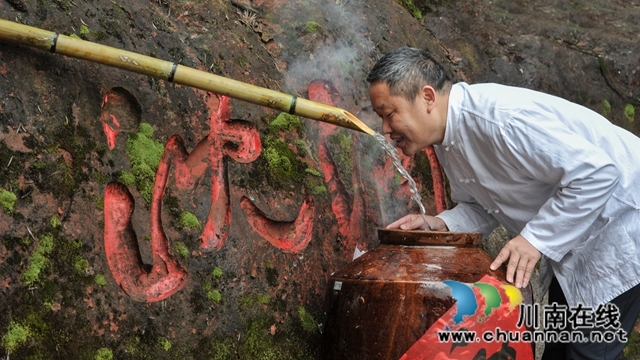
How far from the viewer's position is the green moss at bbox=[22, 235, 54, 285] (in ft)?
10.0

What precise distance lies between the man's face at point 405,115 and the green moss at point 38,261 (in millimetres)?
1595

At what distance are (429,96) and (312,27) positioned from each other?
1.94 metres

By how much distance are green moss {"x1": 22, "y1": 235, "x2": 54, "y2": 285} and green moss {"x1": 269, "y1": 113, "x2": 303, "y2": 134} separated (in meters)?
1.54

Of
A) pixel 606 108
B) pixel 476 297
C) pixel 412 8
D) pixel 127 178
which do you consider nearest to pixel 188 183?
pixel 127 178

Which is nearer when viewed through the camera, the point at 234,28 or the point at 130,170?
the point at 130,170

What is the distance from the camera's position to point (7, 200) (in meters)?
3.08

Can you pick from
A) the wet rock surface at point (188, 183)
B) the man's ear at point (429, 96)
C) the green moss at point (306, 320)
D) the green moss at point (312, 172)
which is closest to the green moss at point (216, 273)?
the wet rock surface at point (188, 183)

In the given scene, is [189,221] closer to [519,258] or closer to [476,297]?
[476,297]

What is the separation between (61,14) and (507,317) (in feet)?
8.55

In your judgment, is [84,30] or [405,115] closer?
[405,115]

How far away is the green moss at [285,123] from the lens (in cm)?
433

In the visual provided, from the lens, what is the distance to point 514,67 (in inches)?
259

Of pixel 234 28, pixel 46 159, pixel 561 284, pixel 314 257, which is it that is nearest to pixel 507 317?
pixel 561 284

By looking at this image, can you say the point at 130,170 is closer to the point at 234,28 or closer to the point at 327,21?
the point at 234,28
